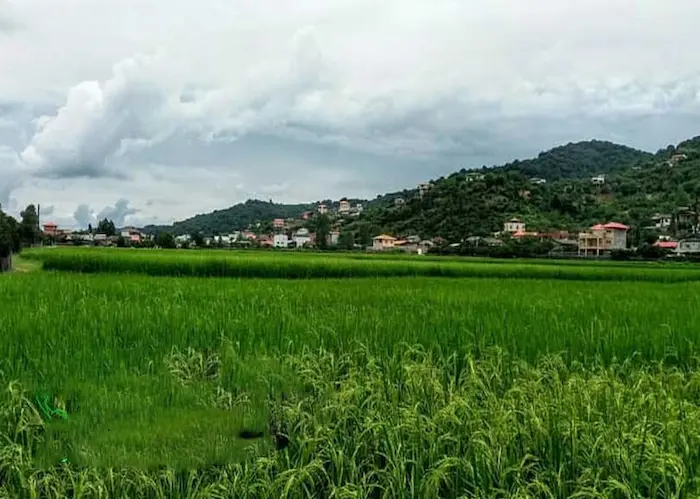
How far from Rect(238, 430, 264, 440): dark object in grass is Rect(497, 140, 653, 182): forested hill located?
4298 inches

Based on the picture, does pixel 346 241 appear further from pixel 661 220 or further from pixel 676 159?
pixel 676 159

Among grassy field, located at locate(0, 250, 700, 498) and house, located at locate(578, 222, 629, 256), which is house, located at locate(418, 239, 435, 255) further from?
grassy field, located at locate(0, 250, 700, 498)

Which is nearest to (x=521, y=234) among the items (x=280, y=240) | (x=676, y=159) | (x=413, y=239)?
(x=413, y=239)

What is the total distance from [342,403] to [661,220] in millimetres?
68041

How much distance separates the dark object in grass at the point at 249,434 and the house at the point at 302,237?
78.5 m

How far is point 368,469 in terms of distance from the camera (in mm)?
4191

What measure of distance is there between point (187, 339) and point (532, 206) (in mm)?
71119

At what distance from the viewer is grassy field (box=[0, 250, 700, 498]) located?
3816 mm

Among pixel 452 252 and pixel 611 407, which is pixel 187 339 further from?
pixel 452 252

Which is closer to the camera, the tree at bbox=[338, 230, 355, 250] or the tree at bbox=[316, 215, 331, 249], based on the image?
the tree at bbox=[338, 230, 355, 250]

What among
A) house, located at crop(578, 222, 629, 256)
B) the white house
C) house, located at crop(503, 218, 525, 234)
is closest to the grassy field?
house, located at crop(578, 222, 629, 256)

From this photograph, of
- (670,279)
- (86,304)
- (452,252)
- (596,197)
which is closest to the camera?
(86,304)

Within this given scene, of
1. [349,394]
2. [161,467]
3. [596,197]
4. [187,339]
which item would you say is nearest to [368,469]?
[349,394]

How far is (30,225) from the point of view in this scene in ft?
227
